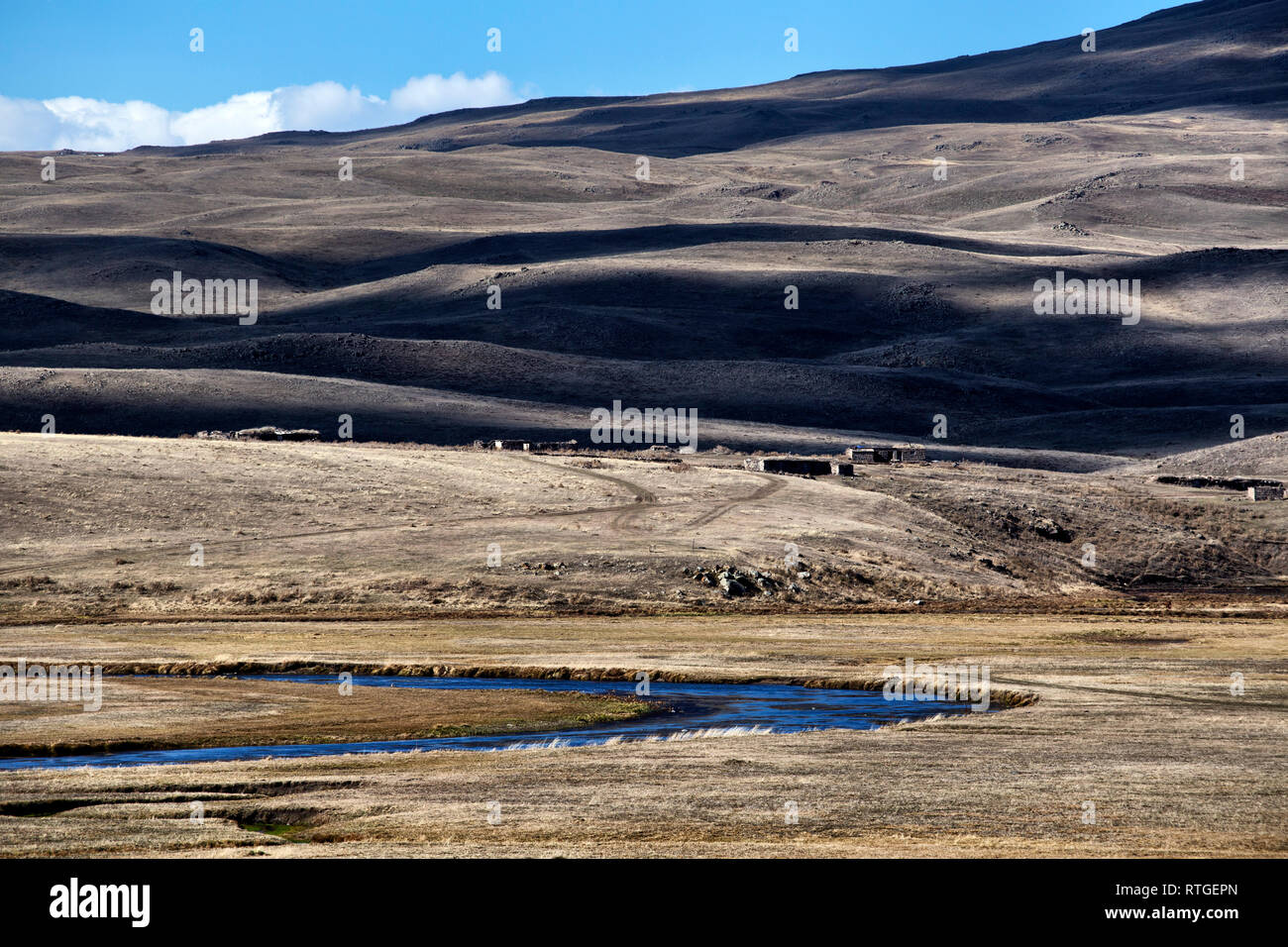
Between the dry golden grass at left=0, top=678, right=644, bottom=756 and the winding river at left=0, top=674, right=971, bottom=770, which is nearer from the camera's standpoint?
the winding river at left=0, top=674, right=971, bottom=770

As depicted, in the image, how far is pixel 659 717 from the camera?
34719mm

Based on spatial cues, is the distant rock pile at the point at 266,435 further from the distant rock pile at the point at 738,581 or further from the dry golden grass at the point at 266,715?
the dry golden grass at the point at 266,715

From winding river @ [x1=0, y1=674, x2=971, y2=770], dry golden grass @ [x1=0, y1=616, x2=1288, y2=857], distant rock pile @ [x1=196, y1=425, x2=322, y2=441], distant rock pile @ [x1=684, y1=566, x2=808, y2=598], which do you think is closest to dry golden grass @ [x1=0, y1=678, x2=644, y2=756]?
winding river @ [x1=0, y1=674, x2=971, y2=770]

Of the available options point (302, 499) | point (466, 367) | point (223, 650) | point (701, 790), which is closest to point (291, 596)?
point (223, 650)

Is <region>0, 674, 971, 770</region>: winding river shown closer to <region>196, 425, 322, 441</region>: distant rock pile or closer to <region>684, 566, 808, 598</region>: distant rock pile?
<region>684, 566, 808, 598</region>: distant rock pile

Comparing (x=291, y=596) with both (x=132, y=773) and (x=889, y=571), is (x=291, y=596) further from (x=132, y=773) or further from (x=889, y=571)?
(x=132, y=773)

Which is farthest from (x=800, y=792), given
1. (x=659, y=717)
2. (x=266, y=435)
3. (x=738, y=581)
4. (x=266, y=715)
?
(x=266, y=435)

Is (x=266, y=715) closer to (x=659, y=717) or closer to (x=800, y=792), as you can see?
(x=659, y=717)

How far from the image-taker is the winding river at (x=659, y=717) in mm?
29172

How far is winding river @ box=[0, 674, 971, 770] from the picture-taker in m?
29.2

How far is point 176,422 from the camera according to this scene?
10662cm

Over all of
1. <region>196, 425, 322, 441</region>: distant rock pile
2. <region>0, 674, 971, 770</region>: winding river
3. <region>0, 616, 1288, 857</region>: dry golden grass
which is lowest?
<region>0, 674, 971, 770</region>: winding river

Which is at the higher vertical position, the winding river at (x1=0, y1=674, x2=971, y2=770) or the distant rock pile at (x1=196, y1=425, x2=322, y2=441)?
the distant rock pile at (x1=196, y1=425, x2=322, y2=441)
